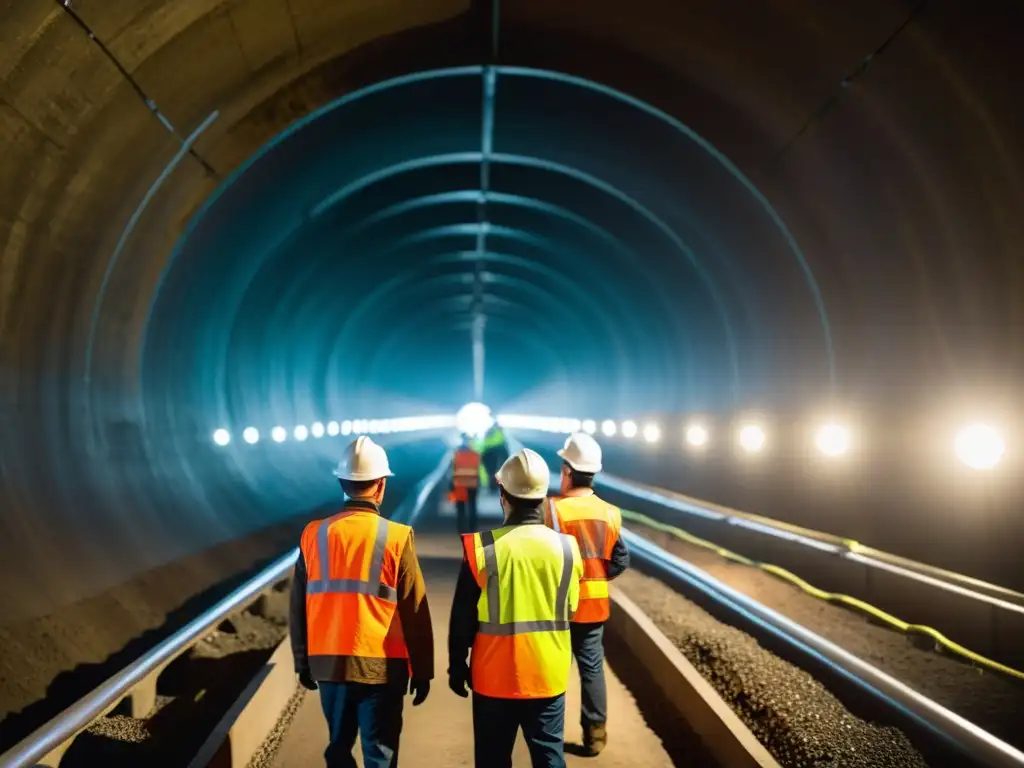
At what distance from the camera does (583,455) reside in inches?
200

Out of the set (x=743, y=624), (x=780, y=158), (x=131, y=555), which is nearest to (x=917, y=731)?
(x=743, y=624)

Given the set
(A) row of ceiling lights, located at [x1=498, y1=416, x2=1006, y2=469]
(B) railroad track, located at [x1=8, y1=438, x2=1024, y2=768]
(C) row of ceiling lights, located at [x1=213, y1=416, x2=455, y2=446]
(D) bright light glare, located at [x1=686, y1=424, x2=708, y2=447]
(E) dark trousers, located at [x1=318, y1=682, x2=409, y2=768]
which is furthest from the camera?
(D) bright light glare, located at [x1=686, y1=424, x2=708, y2=447]

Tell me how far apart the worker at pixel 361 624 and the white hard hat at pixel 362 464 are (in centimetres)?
1

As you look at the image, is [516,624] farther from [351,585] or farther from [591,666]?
[591,666]

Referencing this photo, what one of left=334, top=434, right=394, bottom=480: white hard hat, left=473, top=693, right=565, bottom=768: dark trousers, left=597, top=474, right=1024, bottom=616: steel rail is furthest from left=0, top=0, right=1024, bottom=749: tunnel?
left=473, top=693, right=565, bottom=768: dark trousers

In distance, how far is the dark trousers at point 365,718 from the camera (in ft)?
12.4

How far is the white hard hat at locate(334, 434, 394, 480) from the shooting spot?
3.93 meters

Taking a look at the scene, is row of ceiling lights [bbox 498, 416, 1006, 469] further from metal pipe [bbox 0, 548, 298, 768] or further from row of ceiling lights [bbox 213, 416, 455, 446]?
row of ceiling lights [bbox 213, 416, 455, 446]

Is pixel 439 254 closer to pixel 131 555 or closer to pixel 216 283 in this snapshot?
pixel 216 283

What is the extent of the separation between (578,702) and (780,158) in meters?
6.53

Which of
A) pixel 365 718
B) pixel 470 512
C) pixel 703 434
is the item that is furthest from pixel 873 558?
pixel 703 434

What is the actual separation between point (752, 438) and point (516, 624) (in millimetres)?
10447

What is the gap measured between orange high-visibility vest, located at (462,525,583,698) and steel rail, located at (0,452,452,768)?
2.27 metres

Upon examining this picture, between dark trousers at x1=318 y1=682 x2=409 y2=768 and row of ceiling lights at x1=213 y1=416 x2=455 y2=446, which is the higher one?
row of ceiling lights at x1=213 y1=416 x2=455 y2=446
